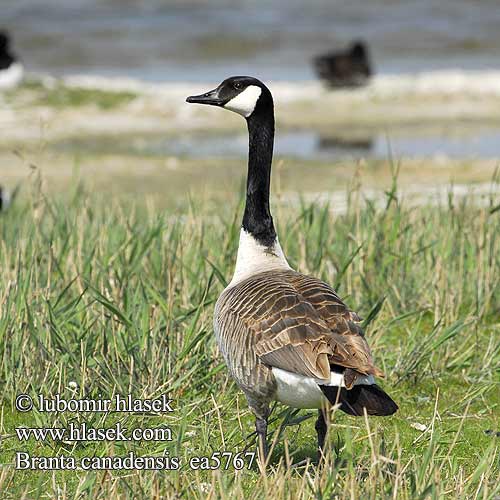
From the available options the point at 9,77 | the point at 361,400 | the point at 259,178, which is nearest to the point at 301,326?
the point at 361,400

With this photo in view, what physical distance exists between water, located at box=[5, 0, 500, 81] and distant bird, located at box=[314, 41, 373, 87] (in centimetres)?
173

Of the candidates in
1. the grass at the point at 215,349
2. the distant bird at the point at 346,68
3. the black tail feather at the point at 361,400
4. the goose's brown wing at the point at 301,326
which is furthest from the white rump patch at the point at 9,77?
the black tail feather at the point at 361,400

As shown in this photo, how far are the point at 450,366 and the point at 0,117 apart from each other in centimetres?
1344

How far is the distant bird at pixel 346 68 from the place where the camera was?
20688 mm

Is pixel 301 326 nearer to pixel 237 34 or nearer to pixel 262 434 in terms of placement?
pixel 262 434

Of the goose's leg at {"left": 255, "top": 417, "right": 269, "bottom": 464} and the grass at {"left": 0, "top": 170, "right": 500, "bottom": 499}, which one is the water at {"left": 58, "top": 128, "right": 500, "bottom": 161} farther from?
the goose's leg at {"left": 255, "top": 417, "right": 269, "bottom": 464}

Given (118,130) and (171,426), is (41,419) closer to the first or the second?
(171,426)

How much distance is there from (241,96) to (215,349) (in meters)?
1.32

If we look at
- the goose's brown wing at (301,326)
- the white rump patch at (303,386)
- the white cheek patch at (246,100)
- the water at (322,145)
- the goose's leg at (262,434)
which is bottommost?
the water at (322,145)

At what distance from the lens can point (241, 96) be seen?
5.01 m

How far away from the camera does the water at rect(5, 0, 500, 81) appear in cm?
2506

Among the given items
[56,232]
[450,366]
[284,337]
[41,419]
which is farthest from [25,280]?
[450,366]

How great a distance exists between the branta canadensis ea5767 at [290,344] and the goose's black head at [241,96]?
0.65m

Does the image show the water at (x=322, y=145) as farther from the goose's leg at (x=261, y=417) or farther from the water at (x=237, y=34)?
the goose's leg at (x=261, y=417)
